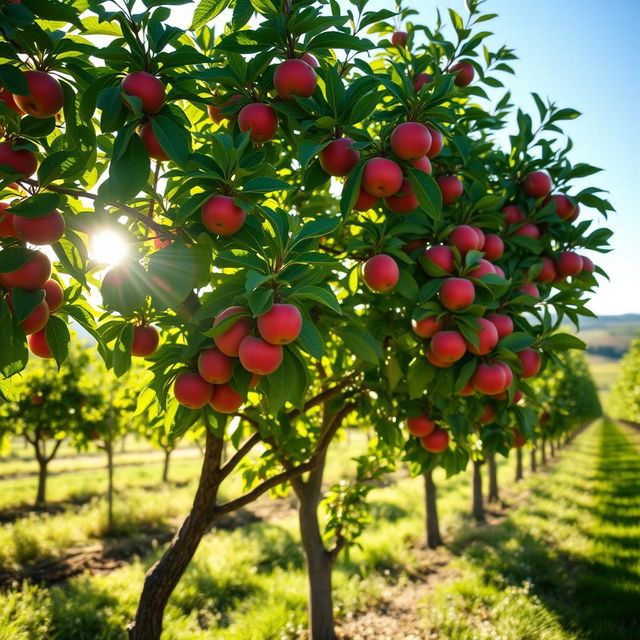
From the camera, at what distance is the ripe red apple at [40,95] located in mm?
1596

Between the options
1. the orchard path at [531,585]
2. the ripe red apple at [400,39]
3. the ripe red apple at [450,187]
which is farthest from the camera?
the orchard path at [531,585]

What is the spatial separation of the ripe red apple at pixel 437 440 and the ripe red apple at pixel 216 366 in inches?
72.5

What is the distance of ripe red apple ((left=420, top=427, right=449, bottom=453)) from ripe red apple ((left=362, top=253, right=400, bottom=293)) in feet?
4.23

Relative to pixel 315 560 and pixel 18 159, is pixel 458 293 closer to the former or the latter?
pixel 18 159

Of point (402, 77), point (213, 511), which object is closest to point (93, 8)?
point (402, 77)

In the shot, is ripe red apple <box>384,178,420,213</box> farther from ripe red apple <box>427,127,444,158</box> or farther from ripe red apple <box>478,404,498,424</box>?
ripe red apple <box>478,404,498,424</box>

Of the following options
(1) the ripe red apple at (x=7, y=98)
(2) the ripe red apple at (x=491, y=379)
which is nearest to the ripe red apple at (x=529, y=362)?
(2) the ripe red apple at (x=491, y=379)

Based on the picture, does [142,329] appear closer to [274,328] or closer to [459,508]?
[274,328]

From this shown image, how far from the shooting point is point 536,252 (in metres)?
2.91

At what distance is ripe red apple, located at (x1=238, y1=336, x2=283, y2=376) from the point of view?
4.96 ft

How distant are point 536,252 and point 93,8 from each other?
2.67 metres

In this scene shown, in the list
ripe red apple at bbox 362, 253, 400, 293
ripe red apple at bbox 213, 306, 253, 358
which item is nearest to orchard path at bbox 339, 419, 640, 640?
ripe red apple at bbox 362, 253, 400, 293

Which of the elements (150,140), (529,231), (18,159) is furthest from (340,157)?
(529,231)

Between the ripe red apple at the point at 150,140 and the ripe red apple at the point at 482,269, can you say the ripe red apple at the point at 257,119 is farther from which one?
the ripe red apple at the point at 482,269
